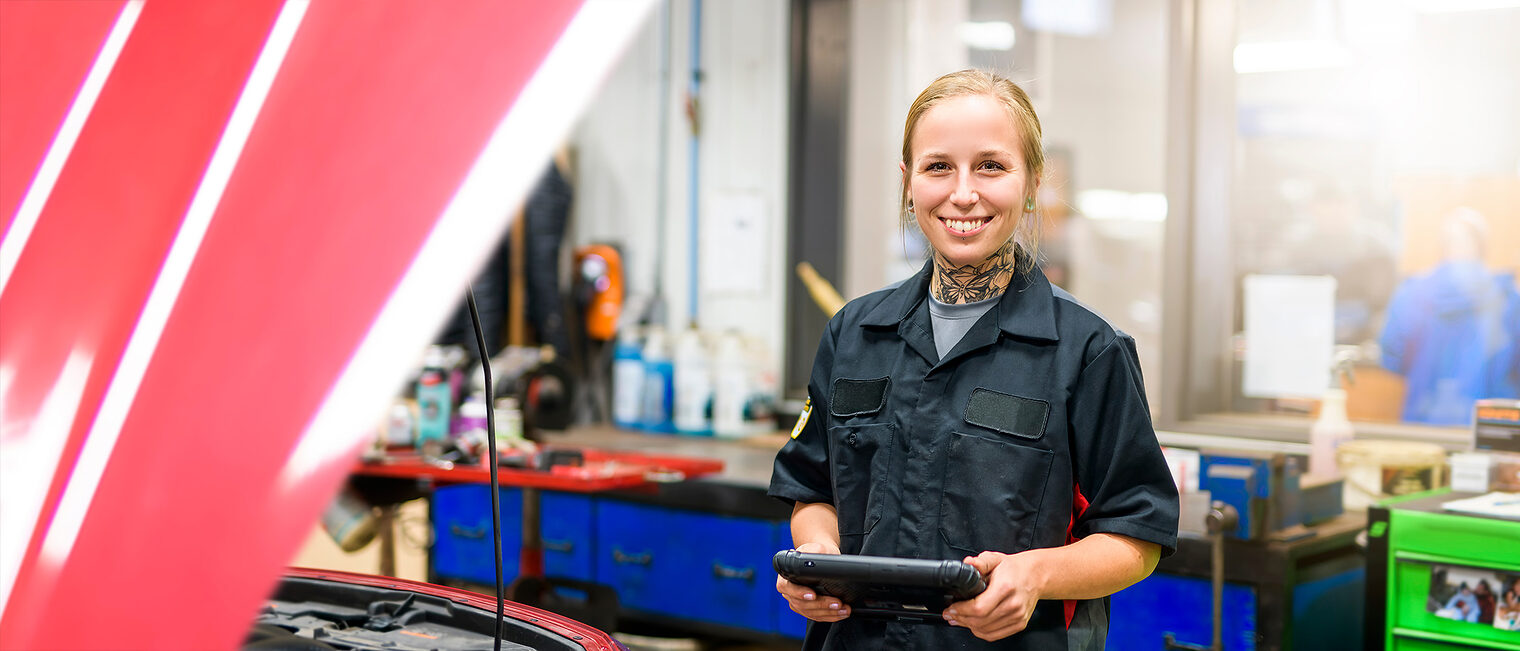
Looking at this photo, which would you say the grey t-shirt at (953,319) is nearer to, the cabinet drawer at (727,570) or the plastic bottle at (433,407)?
the cabinet drawer at (727,570)

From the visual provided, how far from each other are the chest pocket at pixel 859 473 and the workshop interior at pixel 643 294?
0.10 meters

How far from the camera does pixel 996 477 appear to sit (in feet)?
4.49

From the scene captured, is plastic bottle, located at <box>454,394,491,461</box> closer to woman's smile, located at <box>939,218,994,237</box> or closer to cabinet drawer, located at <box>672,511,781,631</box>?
cabinet drawer, located at <box>672,511,781,631</box>

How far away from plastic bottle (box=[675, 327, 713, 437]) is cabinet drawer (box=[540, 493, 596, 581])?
0.57 m

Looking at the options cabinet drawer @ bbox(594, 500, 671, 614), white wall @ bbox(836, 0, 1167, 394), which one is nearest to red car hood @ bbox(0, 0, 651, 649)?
cabinet drawer @ bbox(594, 500, 671, 614)

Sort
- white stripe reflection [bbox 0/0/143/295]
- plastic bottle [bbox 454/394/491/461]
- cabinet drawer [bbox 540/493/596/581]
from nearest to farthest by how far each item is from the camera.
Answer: white stripe reflection [bbox 0/0/143/295] < plastic bottle [bbox 454/394/491/461] < cabinet drawer [bbox 540/493/596/581]

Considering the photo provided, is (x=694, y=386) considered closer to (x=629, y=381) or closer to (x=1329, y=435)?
(x=629, y=381)

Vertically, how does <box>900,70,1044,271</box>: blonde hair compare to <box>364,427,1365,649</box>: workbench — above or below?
above

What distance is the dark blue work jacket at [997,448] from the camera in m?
1.34

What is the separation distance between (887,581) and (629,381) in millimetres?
3353

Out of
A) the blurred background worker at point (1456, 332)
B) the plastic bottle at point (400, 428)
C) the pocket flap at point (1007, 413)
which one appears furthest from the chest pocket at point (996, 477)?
the plastic bottle at point (400, 428)

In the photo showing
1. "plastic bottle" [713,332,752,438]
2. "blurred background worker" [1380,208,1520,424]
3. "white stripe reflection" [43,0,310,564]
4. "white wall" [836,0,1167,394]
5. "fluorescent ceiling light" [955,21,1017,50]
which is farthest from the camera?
"white wall" [836,0,1167,394]

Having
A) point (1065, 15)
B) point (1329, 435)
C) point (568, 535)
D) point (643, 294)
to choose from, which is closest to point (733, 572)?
point (568, 535)

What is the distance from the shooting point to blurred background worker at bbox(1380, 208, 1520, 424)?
3.22 metres
